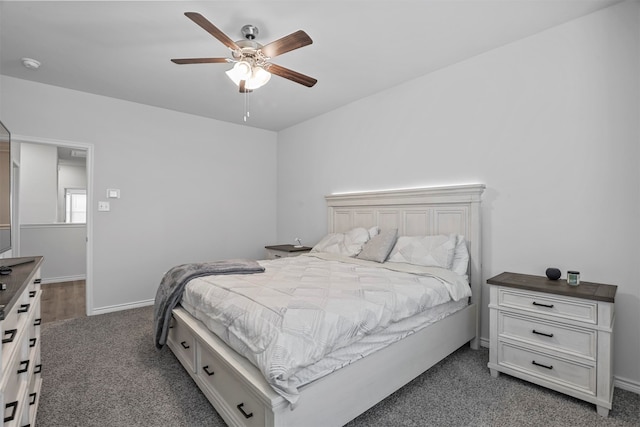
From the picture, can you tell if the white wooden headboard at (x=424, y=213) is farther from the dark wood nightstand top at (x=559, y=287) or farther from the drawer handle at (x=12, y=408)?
the drawer handle at (x=12, y=408)

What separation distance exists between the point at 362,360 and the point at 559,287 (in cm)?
145

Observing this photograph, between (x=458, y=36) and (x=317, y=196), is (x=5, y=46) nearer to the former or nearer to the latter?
(x=317, y=196)

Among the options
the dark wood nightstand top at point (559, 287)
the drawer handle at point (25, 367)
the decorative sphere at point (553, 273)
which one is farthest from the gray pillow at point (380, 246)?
the drawer handle at point (25, 367)

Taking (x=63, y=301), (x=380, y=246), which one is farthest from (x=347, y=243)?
(x=63, y=301)

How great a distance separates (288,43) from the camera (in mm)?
2023

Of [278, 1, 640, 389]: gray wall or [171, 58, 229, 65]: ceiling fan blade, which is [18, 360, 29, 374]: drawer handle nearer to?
[171, 58, 229, 65]: ceiling fan blade

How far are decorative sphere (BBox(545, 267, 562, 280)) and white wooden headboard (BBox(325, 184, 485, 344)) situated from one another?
22.1 inches

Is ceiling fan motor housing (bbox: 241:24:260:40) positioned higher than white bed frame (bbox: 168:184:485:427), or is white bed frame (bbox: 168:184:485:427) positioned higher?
ceiling fan motor housing (bbox: 241:24:260:40)

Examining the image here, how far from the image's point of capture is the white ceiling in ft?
7.21

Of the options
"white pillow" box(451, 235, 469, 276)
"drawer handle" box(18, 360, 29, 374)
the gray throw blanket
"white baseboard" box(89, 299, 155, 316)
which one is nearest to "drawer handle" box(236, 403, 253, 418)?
"drawer handle" box(18, 360, 29, 374)

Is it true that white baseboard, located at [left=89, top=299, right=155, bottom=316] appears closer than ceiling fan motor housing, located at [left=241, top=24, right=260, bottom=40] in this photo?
No

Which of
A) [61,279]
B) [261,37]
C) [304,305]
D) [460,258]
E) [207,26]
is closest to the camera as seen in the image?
[304,305]

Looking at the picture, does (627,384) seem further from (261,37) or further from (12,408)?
(261,37)

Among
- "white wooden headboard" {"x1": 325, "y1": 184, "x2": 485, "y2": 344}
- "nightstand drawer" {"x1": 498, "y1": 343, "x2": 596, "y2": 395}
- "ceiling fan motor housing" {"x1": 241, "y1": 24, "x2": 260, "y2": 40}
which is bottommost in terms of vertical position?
"nightstand drawer" {"x1": 498, "y1": 343, "x2": 596, "y2": 395}
